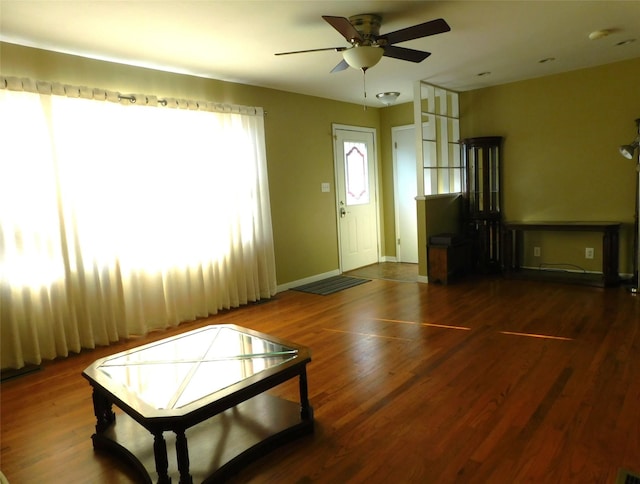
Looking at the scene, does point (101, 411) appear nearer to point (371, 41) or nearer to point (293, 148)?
point (371, 41)

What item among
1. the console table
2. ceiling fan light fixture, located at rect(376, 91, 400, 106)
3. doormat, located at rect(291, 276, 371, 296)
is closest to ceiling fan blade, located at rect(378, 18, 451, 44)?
ceiling fan light fixture, located at rect(376, 91, 400, 106)

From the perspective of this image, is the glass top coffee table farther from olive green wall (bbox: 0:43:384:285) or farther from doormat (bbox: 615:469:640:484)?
olive green wall (bbox: 0:43:384:285)

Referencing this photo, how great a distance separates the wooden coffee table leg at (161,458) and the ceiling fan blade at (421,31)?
2.67 m

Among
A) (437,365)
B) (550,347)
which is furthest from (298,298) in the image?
(550,347)

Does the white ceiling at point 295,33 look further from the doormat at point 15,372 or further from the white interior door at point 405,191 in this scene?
the doormat at point 15,372

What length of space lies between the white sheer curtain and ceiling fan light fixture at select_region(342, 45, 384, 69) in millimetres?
1836

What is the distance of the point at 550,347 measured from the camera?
3.13m

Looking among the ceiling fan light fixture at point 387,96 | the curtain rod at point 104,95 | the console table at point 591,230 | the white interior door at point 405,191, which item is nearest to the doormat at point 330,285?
the white interior door at point 405,191

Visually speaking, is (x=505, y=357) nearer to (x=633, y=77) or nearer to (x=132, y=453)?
(x=132, y=453)

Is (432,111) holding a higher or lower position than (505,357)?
higher

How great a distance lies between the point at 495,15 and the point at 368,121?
346cm

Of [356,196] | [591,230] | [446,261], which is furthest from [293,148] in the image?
[591,230]

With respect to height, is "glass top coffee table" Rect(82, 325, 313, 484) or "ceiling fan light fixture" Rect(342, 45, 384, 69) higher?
"ceiling fan light fixture" Rect(342, 45, 384, 69)

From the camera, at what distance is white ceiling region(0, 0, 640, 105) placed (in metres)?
2.83
